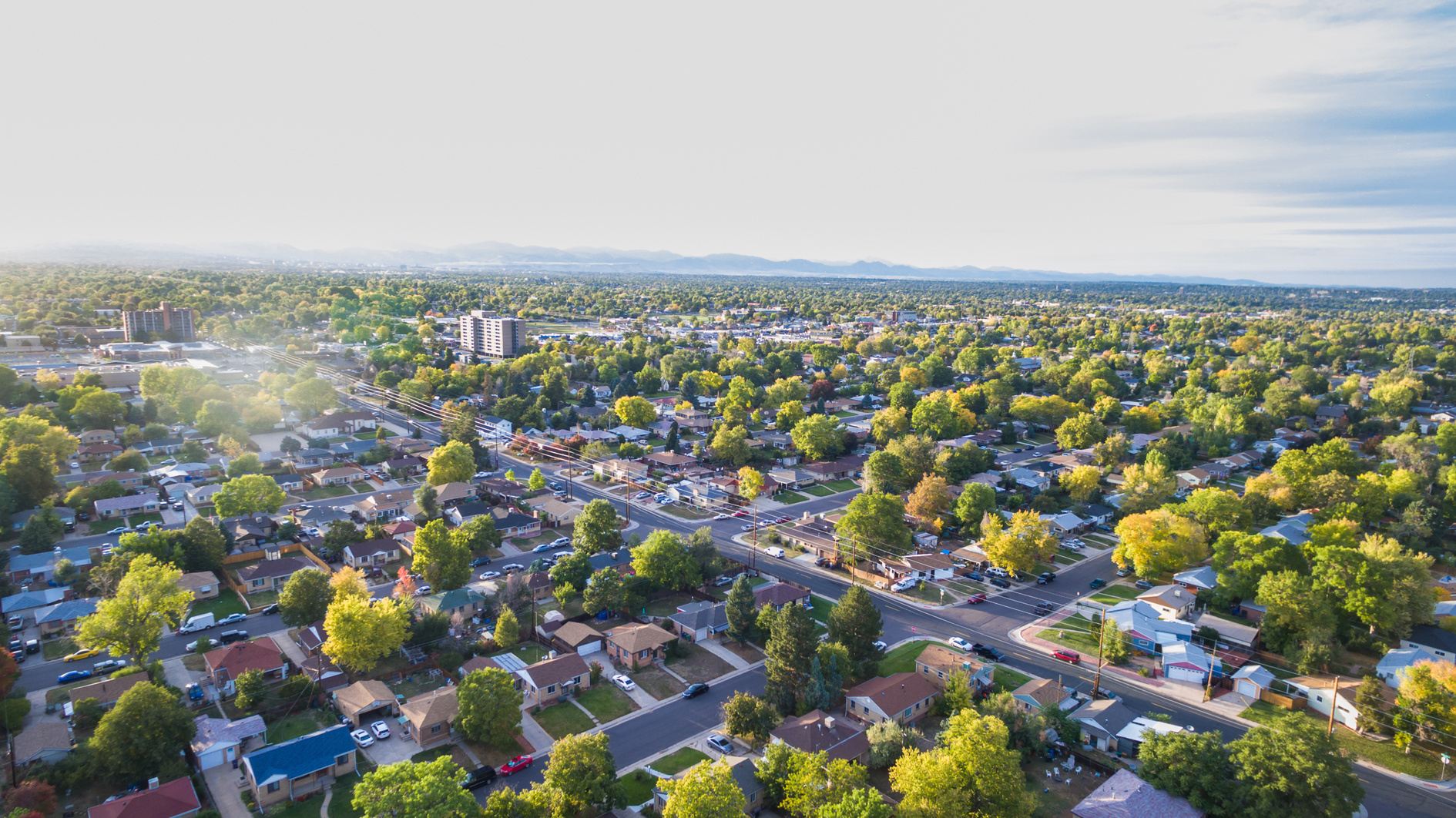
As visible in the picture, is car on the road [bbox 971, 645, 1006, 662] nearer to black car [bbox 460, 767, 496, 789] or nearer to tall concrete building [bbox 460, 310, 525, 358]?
black car [bbox 460, 767, 496, 789]

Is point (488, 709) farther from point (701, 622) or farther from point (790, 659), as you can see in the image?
point (701, 622)

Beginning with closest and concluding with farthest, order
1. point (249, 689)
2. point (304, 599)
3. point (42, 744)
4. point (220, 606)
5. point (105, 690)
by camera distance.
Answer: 1. point (42, 744)
2. point (105, 690)
3. point (249, 689)
4. point (304, 599)
5. point (220, 606)

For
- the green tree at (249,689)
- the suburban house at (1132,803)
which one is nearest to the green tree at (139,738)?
the green tree at (249,689)

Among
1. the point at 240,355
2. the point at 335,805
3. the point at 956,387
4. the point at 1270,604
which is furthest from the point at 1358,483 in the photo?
the point at 240,355

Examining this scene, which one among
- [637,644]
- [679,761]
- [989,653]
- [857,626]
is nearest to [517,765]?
[679,761]

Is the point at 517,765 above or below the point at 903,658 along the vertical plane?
below

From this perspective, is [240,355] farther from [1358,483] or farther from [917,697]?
[1358,483]
